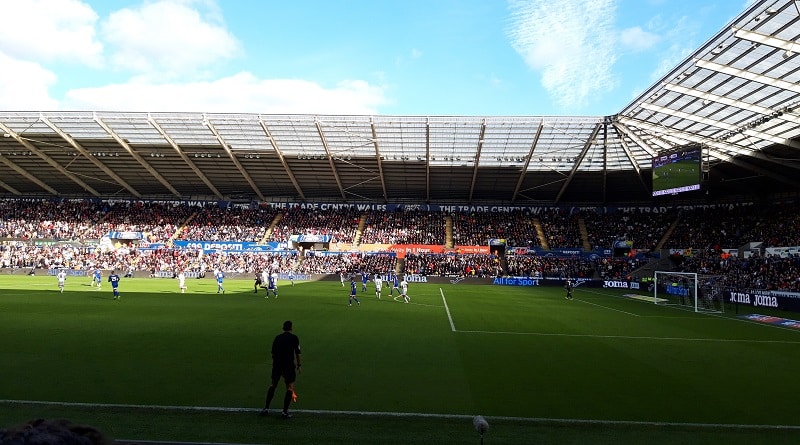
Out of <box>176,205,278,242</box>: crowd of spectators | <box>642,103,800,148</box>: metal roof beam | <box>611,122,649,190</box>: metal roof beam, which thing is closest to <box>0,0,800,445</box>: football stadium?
<box>642,103,800,148</box>: metal roof beam

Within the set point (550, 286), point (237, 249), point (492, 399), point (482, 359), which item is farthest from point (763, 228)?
point (237, 249)

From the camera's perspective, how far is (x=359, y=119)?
44031 millimetres

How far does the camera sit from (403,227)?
63.4 metres

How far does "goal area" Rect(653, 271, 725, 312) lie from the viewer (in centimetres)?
3148

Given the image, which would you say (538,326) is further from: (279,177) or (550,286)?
(279,177)

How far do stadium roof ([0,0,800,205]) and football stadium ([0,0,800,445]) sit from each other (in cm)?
28

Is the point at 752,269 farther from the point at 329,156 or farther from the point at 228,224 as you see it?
the point at 228,224

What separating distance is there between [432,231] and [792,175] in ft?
119

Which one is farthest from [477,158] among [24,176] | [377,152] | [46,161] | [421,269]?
[24,176]

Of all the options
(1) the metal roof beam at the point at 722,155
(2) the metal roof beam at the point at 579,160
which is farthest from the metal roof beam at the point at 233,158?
(1) the metal roof beam at the point at 722,155

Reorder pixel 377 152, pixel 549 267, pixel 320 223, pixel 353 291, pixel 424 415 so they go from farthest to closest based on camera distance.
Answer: pixel 320 223, pixel 549 267, pixel 377 152, pixel 353 291, pixel 424 415

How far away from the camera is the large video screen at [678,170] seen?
35094 mm

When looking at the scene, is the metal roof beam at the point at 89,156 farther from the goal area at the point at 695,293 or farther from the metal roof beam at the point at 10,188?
the goal area at the point at 695,293

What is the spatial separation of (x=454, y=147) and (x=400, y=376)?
40233mm
